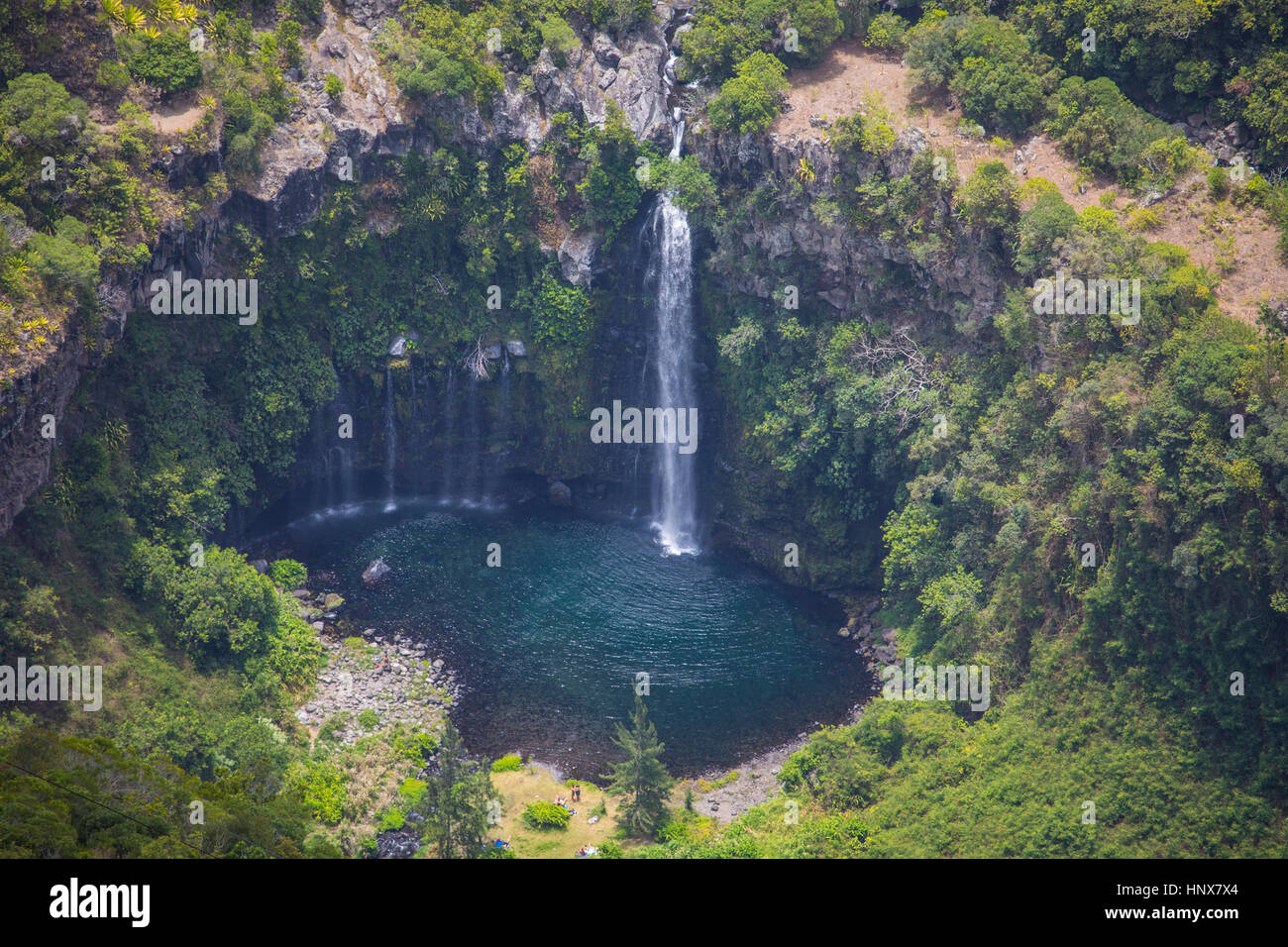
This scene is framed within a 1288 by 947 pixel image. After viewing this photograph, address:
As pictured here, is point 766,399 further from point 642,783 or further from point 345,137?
point 345,137

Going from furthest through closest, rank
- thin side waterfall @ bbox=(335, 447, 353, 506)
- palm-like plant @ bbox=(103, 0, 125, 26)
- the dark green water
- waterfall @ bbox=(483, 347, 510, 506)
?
waterfall @ bbox=(483, 347, 510, 506)
thin side waterfall @ bbox=(335, 447, 353, 506)
the dark green water
palm-like plant @ bbox=(103, 0, 125, 26)

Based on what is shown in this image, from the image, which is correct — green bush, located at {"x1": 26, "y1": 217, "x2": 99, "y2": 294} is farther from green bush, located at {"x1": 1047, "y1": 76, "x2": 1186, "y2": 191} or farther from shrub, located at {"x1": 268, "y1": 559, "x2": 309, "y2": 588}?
green bush, located at {"x1": 1047, "y1": 76, "x2": 1186, "y2": 191}

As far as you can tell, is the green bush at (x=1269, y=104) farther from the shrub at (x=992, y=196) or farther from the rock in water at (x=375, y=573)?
the rock in water at (x=375, y=573)

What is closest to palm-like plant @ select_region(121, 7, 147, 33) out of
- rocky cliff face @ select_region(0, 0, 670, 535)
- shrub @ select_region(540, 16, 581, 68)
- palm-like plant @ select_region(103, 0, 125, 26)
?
palm-like plant @ select_region(103, 0, 125, 26)

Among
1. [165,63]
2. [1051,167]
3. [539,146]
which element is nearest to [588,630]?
[539,146]

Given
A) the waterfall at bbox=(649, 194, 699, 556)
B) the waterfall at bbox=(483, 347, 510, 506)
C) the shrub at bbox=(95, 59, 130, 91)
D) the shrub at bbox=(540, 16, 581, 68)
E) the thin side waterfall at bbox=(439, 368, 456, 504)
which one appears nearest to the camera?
the shrub at bbox=(95, 59, 130, 91)

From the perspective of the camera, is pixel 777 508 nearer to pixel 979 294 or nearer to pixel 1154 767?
pixel 979 294

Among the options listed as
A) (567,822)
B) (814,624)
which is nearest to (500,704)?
(567,822)
